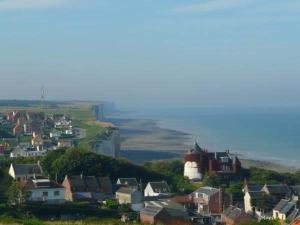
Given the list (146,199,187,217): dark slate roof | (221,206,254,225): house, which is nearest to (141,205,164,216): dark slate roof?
(146,199,187,217): dark slate roof

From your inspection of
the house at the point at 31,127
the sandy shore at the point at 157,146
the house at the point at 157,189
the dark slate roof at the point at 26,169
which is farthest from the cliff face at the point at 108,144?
the house at the point at 157,189

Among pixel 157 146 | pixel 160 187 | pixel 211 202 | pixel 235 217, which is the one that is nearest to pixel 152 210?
pixel 235 217

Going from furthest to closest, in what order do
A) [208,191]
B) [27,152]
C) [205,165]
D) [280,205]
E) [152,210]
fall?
[27,152]
[205,165]
[208,191]
[280,205]
[152,210]

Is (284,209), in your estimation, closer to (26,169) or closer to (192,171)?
(192,171)

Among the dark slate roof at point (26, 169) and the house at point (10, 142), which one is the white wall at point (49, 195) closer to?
the dark slate roof at point (26, 169)

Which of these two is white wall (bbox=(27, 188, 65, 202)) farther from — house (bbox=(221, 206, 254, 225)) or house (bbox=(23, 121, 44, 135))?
house (bbox=(23, 121, 44, 135))

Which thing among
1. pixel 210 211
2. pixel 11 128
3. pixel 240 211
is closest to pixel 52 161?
pixel 210 211
